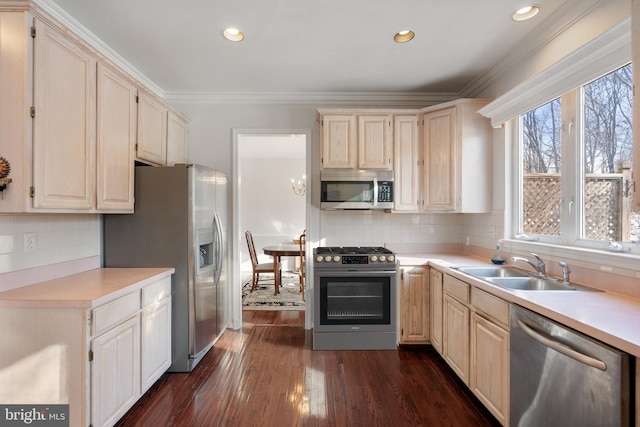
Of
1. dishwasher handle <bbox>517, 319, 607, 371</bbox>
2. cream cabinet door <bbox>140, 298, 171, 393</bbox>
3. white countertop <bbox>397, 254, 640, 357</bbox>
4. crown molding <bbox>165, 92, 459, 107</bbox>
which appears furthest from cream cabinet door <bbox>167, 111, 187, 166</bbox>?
dishwasher handle <bbox>517, 319, 607, 371</bbox>

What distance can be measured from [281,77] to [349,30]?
0.99m

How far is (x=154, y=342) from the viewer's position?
2.14 meters

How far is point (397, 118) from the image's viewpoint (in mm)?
3119

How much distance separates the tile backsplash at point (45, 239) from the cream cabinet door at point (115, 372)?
28.9 inches

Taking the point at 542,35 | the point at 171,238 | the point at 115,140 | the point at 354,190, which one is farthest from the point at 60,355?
the point at 542,35

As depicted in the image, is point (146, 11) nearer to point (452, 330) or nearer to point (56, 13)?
point (56, 13)

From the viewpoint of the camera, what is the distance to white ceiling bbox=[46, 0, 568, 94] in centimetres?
194

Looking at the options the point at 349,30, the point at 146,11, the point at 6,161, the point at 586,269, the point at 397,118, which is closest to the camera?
the point at 6,161

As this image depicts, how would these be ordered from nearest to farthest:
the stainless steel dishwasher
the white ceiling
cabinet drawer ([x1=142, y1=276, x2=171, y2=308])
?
the stainless steel dishwasher < the white ceiling < cabinet drawer ([x1=142, y1=276, x2=171, y2=308])

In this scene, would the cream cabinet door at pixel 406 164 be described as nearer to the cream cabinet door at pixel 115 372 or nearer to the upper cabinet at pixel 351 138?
the upper cabinet at pixel 351 138

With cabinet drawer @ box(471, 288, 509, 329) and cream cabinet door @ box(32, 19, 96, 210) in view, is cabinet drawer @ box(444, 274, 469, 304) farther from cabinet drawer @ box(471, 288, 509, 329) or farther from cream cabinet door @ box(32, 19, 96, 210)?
cream cabinet door @ box(32, 19, 96, 210)

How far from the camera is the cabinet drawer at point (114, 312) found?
1599 millimetres

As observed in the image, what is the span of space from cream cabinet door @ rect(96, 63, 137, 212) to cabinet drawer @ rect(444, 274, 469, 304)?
8.57 feet

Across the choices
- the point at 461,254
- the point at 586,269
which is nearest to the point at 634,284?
the point at 586,269
